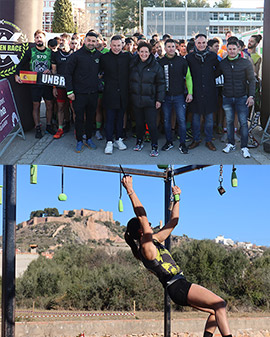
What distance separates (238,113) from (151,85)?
0.98 meters

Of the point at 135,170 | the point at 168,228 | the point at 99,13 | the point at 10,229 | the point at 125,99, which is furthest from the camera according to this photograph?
the point at 99,13

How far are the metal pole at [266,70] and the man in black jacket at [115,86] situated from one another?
5.42ft

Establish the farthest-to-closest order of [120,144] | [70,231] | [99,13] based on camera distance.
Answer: [70,231]
[99,13]
[120,144]

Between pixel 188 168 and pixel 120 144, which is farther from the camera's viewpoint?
pixel 120 144

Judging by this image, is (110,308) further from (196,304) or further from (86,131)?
(196,304)

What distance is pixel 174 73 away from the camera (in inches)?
202

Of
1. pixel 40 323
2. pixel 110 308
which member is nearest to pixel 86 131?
pixel 40 323

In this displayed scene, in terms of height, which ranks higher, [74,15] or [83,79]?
[74,15]

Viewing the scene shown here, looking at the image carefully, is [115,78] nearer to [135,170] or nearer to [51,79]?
[51,79]

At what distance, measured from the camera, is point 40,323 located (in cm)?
779

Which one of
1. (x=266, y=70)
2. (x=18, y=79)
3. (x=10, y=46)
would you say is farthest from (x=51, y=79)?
(x=266, y=70)

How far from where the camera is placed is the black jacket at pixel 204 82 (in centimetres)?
516

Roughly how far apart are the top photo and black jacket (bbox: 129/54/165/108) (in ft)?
0.03

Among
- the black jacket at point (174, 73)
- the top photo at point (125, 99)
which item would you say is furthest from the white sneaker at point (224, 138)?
the black jacket at point (174, 73)
